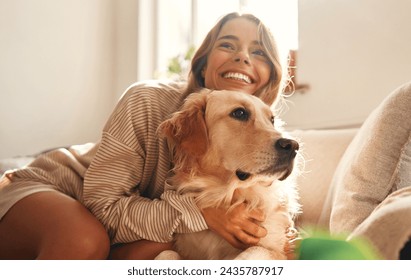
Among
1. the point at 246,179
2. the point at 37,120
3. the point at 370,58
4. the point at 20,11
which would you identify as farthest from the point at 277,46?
the point at 37,120

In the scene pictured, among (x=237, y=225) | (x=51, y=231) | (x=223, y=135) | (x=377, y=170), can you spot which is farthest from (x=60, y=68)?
(x=377, y=170)

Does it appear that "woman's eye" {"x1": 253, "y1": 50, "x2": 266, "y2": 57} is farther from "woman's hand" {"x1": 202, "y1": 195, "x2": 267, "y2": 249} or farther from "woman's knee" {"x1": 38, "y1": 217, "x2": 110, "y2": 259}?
"woman's knee" {"x1": 38, "y1": 217, "x2": 110, "y2": 259}

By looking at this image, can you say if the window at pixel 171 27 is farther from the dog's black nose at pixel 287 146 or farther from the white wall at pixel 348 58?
the dog's black nose at pixel 287 146

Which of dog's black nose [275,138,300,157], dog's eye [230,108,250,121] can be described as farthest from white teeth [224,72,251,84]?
dog's black nose [275,138,300,157]

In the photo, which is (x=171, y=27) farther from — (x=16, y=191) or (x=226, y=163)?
(x=226, y=163)

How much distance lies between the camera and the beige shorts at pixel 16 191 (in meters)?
1.15

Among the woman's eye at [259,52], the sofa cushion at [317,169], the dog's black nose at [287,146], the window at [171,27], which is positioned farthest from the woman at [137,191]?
the window at [171,27]

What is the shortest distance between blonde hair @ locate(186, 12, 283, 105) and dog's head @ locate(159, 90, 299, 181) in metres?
0.14

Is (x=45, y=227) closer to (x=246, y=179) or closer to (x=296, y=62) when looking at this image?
(x=246, y=179)

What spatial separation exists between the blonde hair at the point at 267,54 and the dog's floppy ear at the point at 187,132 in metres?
0.17

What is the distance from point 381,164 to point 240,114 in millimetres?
350

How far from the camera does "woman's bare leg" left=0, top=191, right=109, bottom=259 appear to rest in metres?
0.98

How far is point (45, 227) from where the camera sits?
1.06m
